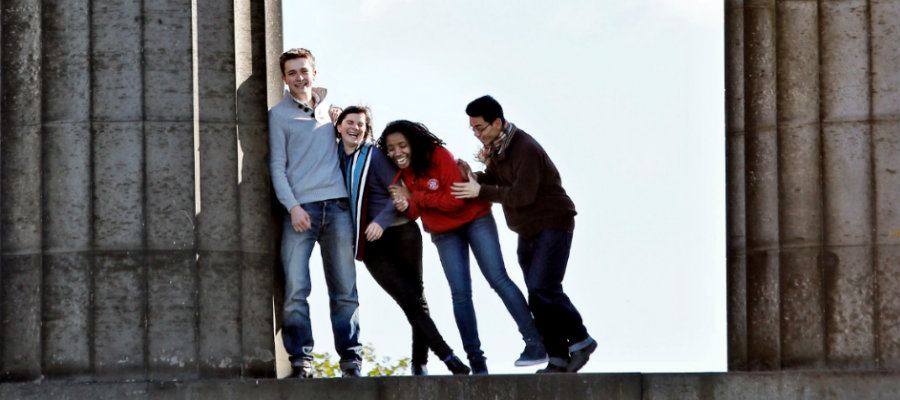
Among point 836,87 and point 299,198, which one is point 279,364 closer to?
point 299,198

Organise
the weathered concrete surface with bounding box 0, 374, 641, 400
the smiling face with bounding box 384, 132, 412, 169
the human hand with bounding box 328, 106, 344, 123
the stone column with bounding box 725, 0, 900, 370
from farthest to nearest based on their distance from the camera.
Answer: the human hand with bounding box 328, 106, 344, 123 → the smiling face with bounding box 384, 132, 412, 169 → the stone column with bounding box 725, 0, 900, 370 → the weathered concrete surface with bounding box 0, 374, 641, 400

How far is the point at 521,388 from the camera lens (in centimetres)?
1670

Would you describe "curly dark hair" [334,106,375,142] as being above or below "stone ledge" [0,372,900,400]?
above

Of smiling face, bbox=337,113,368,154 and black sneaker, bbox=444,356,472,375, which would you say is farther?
smiling face, bbox=337,113,368,154

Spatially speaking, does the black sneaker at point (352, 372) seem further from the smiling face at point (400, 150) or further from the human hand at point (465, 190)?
the smiling face at point (400, 150)

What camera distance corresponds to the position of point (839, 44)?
17.2 m

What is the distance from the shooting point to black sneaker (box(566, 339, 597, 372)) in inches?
688

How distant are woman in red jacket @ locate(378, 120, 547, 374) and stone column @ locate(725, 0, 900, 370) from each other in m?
1.86

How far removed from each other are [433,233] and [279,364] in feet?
5.64

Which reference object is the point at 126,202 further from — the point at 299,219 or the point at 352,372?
the point at 352,372

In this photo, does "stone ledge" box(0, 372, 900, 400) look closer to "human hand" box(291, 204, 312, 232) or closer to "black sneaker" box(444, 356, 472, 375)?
"black sneaker" box(444, 356, 472, 375)

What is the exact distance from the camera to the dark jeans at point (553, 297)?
1752cm

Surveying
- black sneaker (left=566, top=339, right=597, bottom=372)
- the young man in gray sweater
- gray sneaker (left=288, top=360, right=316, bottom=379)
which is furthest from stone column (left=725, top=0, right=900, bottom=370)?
gray sneaker (left=288, top=360, right=316, bottom=379)

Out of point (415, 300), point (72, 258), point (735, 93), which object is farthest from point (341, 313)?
point (735, 93)
